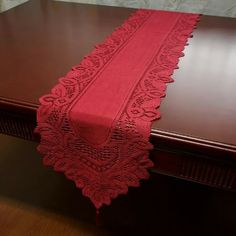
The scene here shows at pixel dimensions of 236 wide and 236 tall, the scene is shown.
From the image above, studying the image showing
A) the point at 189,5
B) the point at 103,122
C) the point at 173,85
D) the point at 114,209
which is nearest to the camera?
the point at 103,122

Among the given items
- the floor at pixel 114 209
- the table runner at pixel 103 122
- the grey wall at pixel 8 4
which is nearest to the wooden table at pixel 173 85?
the table runner at pixel 103 122

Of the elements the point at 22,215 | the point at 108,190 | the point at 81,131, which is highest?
the point at 81,131

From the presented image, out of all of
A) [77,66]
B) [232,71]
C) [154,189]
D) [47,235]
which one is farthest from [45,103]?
[154,189]

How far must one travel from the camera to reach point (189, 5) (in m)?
1.49

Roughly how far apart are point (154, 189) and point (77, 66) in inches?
31.3

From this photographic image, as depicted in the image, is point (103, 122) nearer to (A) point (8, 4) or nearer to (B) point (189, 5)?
(B) point (189, 5)

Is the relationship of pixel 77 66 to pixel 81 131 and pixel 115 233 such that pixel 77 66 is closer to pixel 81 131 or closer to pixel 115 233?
pixel 81 131

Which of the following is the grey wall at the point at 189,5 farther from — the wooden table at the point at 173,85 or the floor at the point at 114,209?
the floor at the point at 114,209

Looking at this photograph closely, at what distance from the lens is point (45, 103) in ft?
2.59

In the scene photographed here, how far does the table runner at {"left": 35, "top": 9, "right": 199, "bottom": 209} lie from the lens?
727 millimetres

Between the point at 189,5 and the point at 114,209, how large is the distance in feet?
Result: 3.64

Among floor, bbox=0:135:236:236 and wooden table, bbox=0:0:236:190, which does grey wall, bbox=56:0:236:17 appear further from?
floor, bbox=0:135:236:236

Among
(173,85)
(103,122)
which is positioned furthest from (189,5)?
(103,122)

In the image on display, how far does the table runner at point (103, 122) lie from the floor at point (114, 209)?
1.80 feet
